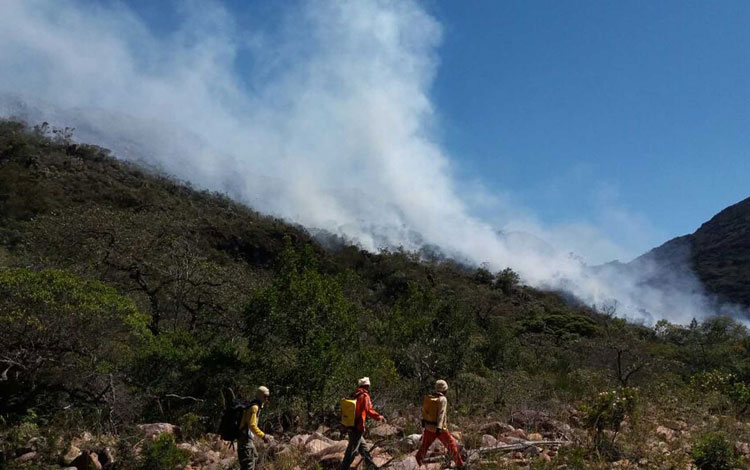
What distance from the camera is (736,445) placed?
26.1ft

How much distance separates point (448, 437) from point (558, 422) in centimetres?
414

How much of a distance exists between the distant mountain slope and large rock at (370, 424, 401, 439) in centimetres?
11489

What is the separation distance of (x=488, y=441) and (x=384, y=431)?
228 centimetres

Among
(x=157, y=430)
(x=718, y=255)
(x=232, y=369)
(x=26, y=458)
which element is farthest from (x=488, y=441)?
(x=718, y=255)

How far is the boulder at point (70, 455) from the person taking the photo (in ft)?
24.4

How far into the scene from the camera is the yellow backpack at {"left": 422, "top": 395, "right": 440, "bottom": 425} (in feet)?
21.9

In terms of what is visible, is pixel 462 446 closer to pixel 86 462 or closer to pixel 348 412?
pixel 348 412

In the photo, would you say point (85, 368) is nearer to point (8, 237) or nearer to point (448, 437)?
point (448, 437)

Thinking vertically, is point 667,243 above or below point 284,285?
above

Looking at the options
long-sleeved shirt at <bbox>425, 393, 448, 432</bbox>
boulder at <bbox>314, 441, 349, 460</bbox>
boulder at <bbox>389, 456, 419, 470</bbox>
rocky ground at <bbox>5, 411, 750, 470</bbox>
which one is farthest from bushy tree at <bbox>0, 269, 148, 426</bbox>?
long-sleeved shirt at <bbox>425, 393, 448, 432</bbox>

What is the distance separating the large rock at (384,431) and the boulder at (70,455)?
5.10 meters

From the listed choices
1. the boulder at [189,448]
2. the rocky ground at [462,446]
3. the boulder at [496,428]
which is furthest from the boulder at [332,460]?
the boulder at [496,428]

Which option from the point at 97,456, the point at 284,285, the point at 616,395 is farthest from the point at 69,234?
the point at 616,395

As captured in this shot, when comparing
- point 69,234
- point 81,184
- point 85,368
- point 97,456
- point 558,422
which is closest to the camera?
A: point 97,456
